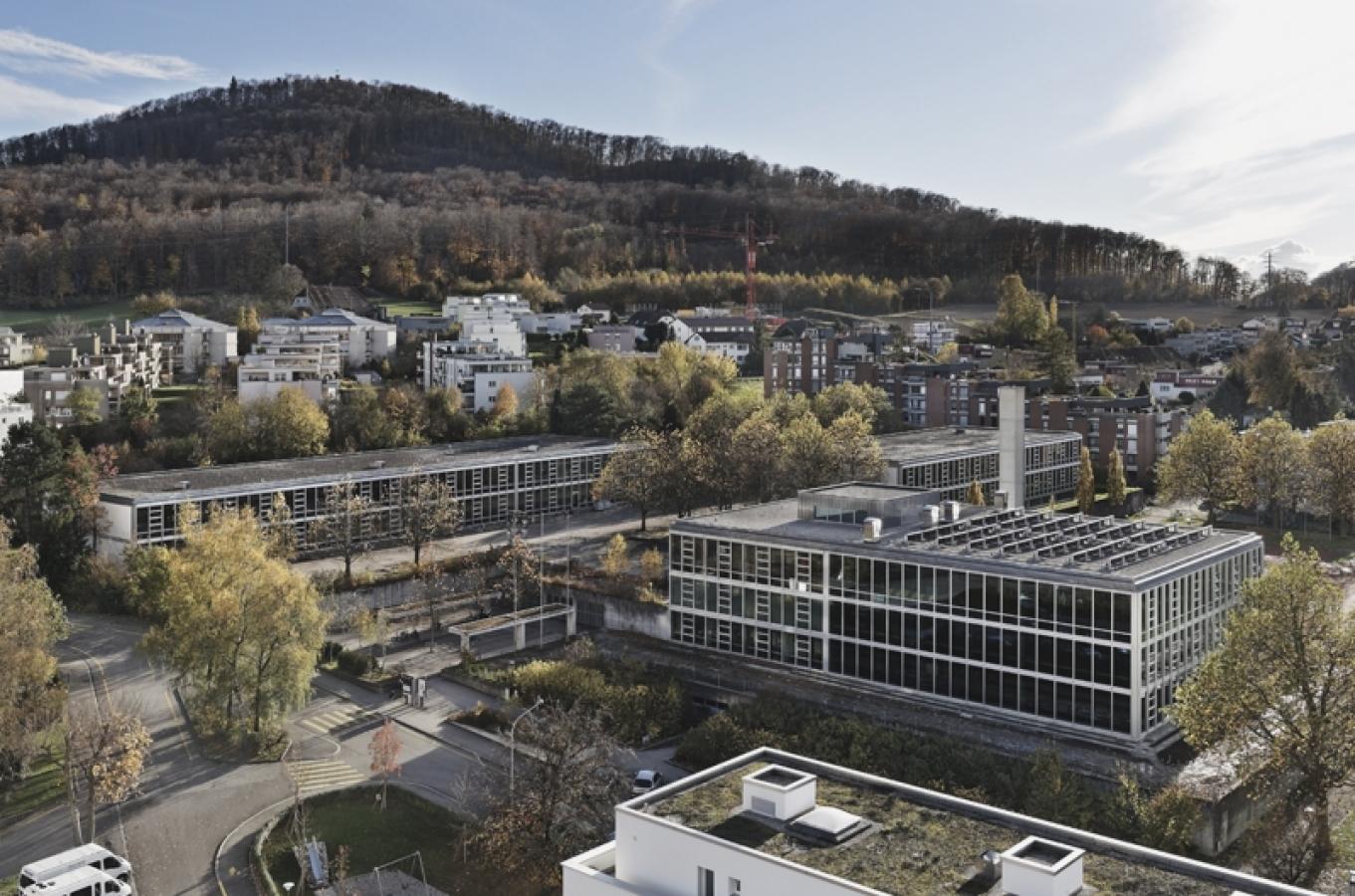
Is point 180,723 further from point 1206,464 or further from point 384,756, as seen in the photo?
point 1206,464

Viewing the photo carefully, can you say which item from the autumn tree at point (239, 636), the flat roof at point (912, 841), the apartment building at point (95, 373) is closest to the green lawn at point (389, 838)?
the autumn tree at point (239, 636)

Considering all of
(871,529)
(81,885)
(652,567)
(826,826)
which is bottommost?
(81,885)

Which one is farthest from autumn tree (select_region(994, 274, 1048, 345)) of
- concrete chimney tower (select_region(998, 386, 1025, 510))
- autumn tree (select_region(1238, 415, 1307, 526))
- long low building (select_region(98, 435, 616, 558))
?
concrete chimney tower (select_region(998, 386, 1025, 510))

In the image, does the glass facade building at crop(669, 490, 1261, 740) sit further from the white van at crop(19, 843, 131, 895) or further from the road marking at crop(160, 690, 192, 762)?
the white van at crop(19, 843, 131, 895)

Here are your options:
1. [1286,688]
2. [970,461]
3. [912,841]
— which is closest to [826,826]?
[912,841]

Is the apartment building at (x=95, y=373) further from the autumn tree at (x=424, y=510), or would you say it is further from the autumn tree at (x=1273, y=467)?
the autumn tree at (x=1273, y=467)

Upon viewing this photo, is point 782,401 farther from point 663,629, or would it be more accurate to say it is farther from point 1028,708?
point 1028,708

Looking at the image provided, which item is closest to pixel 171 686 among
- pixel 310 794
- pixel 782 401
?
pixel 310 794
